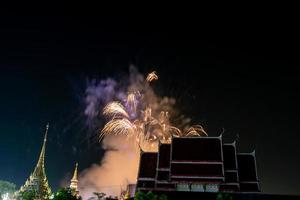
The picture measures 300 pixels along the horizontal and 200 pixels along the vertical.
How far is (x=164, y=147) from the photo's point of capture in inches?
2078

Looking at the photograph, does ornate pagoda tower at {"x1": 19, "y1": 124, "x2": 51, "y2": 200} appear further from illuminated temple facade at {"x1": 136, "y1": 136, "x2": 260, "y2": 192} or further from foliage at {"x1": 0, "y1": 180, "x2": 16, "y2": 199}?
illuminated temple facade at {"x1": 136, "y1": 136, "x2": 260, "y2": 192}

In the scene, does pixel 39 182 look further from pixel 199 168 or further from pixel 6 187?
pixel 199 168

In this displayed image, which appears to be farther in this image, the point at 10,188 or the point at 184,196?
the point at 10,188

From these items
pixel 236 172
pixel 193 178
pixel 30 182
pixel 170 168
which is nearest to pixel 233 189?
pixel 236 172

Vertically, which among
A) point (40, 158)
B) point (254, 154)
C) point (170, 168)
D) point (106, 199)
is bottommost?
point (106, 199)

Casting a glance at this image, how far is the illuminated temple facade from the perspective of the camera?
4697 centimetres

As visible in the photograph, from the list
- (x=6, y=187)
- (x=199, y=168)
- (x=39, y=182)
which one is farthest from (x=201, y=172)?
(x=6, y=187)

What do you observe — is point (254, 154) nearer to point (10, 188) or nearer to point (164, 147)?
point (164, 147)

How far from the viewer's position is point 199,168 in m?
48.2

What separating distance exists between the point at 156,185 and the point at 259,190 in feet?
44.5

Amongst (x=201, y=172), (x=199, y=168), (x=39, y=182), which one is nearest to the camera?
(x=201, y=172)

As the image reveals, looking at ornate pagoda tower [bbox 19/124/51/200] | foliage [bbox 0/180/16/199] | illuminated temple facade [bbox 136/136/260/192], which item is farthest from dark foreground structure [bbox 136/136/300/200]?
foliage [bbox 0/180/16/199]

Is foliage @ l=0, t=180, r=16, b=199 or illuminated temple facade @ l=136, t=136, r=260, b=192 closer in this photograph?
illuminated temple facade @ l=136, t=136, r=260, b=192

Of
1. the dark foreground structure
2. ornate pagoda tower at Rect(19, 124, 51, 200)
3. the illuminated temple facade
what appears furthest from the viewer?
ornate pagoda tower at Rect(19, 124, 51, 200)
